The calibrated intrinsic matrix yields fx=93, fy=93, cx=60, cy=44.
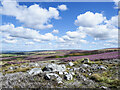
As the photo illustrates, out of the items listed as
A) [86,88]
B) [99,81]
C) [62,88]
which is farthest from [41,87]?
[99,81]

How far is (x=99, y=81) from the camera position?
1023cm

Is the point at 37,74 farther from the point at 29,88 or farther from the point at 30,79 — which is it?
the point at 29,88

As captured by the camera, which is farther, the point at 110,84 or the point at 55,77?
the point at 55,77

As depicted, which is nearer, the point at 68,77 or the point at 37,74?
the point at 68,77

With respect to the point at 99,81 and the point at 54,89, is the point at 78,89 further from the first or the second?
the point at 99,81

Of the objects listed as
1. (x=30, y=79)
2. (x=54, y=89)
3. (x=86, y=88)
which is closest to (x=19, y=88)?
(x=30, y=79)

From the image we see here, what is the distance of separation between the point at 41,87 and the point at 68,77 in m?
3.39

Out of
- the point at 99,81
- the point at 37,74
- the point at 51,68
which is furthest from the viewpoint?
the point at 51,68

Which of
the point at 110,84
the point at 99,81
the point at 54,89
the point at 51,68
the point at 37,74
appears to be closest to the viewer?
the point at 54,89

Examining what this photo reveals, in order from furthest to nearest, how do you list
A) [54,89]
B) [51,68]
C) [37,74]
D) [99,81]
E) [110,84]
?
[51,68]
[37,74]
[99,81]
[110,84]
[54,89]

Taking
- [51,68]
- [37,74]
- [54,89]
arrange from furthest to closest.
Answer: [51,68] < [37,74] < [54,89]

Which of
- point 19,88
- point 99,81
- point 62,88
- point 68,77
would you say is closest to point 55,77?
point 68,77

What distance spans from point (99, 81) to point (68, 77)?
11.2ft

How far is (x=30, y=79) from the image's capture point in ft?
34.7
